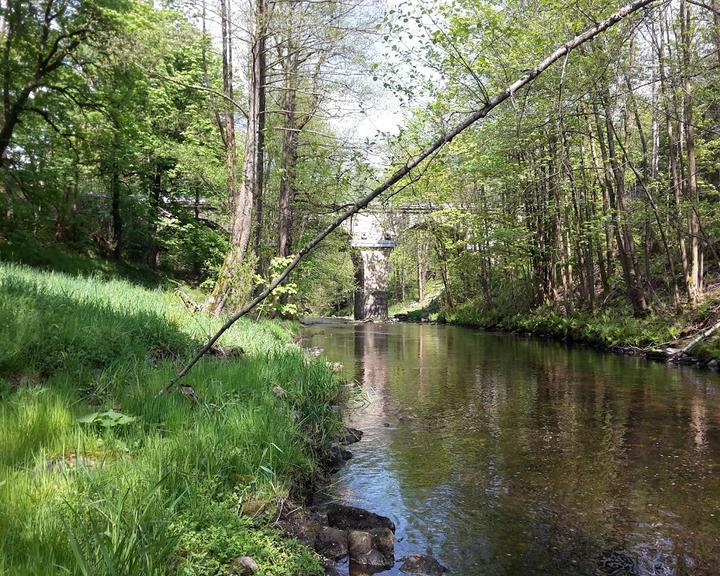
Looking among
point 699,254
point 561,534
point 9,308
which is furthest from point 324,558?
point 699,254

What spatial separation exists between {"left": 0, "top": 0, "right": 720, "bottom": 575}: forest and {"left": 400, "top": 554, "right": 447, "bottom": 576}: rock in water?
735 mm

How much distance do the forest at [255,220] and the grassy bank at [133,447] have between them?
0.07 feet

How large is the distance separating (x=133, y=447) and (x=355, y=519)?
1696mm

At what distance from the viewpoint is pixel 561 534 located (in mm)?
4016

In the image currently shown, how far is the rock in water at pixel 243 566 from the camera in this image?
277 centimetres

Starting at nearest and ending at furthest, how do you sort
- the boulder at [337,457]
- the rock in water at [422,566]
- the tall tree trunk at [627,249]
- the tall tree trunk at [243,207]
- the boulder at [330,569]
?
the boulder at [330,569] < the rock in water at [422,566] < the boulder at [337,457] < the tall tree trunk at [243,207] < the tall tree trunk at [627,249]

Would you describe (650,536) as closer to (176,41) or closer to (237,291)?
(237,291)

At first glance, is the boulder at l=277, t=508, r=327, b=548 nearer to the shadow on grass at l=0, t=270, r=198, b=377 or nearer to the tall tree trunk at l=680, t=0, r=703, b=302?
the shadow on grass at l=0, t=270, r=198, b=377

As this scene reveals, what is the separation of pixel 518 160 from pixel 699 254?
8209 mm

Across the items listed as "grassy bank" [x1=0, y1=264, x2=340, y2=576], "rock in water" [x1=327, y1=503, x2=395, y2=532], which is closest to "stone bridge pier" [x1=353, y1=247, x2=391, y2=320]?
"grassy bank" [x1=0, y1=264, x2=340, y2=576]

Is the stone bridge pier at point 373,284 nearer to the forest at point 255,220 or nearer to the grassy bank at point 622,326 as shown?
the forest at point 255,220

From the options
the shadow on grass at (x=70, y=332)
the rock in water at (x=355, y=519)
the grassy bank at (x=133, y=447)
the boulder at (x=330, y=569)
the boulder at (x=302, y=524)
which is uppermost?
the shadow on grass at (x=70, y=332)

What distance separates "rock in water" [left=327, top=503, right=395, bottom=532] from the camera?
396 centimetres

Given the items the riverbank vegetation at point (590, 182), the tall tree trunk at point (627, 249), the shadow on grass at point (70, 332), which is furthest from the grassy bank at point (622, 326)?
the shadow on grass at point (70, 332)
